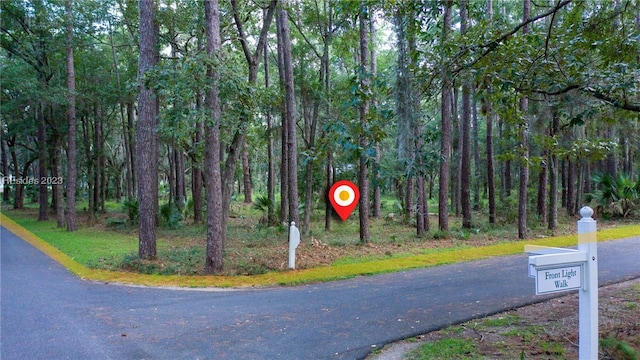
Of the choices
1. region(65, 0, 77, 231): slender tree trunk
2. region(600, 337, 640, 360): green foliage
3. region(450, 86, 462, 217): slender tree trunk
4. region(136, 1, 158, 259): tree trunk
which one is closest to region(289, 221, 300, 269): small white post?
region(136, 1, 158, 259): tree trunk

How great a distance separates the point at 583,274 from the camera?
3328mm

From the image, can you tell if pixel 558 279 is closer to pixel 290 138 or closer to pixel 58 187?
pixel 290 138

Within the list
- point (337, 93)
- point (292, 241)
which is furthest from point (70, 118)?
point (292, 241)

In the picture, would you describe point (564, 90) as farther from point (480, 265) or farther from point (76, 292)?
point (76, 292)

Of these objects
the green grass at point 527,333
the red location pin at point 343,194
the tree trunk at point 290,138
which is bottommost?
the green grass at point 527,333

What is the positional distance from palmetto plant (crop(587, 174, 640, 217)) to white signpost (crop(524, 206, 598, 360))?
62.2 ft

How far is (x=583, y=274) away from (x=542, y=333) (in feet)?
7.48

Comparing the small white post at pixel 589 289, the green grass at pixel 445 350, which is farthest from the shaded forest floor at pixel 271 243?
the small white post at pixel 589 289

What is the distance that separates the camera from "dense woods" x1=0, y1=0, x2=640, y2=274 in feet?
19.7

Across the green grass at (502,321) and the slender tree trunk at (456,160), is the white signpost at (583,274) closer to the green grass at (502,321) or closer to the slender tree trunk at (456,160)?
the green grass at (502,321)

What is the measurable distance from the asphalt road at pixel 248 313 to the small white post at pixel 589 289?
215 cm

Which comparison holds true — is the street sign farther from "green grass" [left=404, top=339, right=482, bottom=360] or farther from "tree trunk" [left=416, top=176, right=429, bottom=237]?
"tree trunk" [left=416, top=176, right=429, bottom=237]

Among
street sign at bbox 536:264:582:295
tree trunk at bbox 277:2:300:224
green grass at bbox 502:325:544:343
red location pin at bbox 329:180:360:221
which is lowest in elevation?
green grass at bbox 502:325:544:343

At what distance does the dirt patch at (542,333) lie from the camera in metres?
4.52
